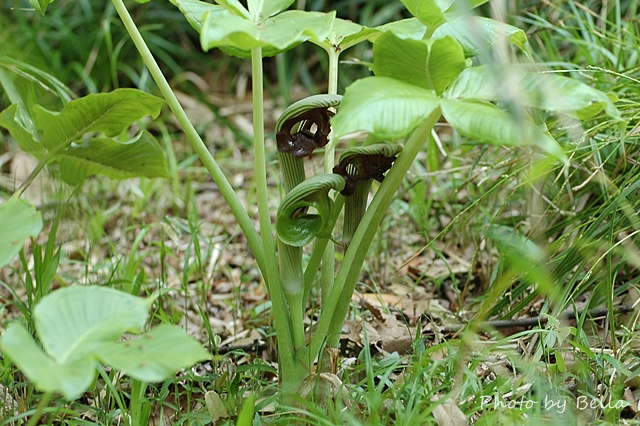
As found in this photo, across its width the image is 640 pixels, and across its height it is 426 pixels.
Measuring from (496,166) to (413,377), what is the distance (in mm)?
735

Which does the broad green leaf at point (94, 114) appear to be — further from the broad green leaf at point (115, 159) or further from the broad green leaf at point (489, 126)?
the broad green leaf at point (489, 126)

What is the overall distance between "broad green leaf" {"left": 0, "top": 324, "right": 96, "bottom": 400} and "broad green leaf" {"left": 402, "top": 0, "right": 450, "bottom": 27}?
631 mm

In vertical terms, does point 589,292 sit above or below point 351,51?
below

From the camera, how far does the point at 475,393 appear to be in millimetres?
1088

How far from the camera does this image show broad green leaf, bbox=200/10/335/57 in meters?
0.82

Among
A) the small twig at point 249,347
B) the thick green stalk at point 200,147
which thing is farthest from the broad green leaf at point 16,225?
the small twig at point 249,347

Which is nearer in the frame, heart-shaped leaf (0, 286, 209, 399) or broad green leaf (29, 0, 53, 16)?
heart-shaped leaf (0, 286, 209, 399)

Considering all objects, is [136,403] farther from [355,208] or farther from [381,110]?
[381,110]

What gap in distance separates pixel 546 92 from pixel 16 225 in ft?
2.31

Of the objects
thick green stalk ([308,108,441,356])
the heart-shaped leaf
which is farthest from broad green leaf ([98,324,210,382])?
thick green stalk ([308,108,441,356])

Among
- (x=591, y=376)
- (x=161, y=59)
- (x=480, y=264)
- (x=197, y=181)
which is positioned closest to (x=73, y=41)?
(x=161, y=59)

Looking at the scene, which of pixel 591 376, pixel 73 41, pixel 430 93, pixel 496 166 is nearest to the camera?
pixel 430 93

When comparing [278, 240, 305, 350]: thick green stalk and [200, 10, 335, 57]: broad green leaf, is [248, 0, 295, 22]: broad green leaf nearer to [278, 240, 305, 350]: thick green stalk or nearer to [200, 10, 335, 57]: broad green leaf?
[200, 10, 335, 57]: broad green leaf

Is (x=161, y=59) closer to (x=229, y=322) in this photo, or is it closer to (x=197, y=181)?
(x=197, y=181)
